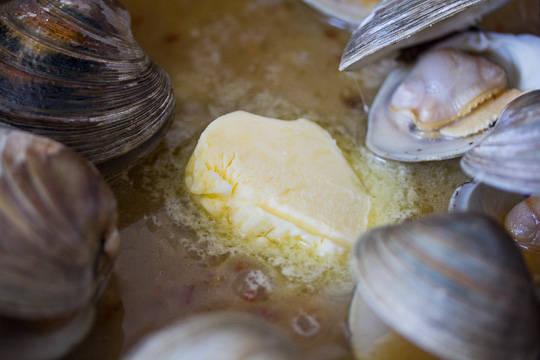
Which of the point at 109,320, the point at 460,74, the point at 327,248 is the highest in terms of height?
the point at 460,74

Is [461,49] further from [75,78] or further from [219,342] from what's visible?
[219,342]

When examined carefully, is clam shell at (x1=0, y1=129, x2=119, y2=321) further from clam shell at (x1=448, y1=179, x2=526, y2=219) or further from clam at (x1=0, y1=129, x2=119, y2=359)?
clam shell at (x1=448, y1=179, x2=526, y2=219)

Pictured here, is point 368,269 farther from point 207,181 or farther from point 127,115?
point 127,115

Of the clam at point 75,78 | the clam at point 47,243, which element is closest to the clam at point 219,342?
the clam at point 47,243

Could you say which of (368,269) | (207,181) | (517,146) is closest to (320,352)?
(368,269)

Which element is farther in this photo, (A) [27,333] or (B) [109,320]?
(B) [109,320]

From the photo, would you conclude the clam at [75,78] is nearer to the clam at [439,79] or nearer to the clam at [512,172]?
the clam at [439,79]

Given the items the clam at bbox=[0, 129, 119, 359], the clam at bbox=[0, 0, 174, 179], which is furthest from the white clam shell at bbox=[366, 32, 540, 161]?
the clam at bbox=[0, 129, 119, 359]
